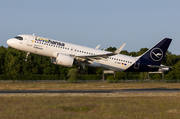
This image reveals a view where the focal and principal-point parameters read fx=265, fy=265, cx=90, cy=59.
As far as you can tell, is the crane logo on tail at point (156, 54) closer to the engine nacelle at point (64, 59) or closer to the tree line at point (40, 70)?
the engine nacelle at point (64, 59)

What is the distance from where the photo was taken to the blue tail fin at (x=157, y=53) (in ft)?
147

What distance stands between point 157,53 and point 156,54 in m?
0.26

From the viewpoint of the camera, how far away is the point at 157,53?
1775 inches

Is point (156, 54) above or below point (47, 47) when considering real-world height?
below

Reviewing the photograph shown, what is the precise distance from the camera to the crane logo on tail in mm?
44875

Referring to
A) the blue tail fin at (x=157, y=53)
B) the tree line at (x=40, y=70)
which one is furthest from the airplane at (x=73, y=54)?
the tree line at (x=40, y=70)

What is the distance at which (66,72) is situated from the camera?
96.5m

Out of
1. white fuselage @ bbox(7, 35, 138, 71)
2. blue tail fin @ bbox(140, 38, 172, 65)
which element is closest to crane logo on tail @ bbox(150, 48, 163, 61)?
blue tail fin @ bbox(140, 38, 172, 65)

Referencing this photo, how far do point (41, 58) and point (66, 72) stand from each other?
13195mm
